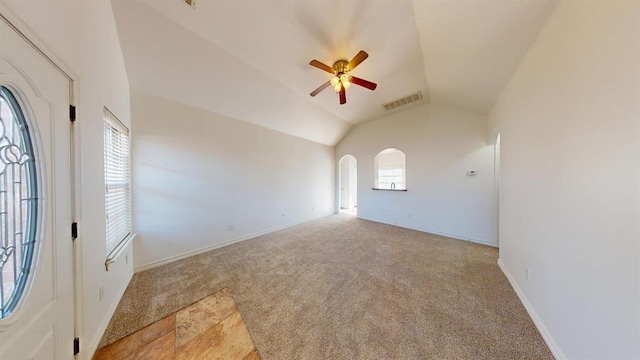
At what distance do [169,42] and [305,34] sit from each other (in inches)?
65.6

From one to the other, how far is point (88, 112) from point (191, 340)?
208 cm

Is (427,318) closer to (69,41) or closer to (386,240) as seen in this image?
(386,240)

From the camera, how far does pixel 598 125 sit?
109cm

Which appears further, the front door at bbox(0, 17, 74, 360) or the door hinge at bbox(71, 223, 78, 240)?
the door hinge at bbox(71, 223, 78, 240)

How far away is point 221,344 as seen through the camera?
1532 millimetres

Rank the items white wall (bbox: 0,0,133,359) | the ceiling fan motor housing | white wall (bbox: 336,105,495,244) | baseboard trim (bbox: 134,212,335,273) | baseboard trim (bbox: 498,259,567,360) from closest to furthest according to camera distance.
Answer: white wall (bbox: 0,0,133,359) < baseboard trim (bbox: 498,259,567,360) < the ceiling fan motor housing < baseboard trim (bbox: 134,212,335,273) < white wall (bbox: 336,105,495,244)

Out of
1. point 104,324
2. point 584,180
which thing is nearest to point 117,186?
point 104,324

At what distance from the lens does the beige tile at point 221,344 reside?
1.44m

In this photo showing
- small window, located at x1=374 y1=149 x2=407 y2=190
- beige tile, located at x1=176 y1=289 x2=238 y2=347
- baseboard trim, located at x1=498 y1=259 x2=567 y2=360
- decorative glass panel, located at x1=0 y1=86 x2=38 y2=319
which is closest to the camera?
decorative glass panel, located at x1=0 y1=86 x2=38 y2=319

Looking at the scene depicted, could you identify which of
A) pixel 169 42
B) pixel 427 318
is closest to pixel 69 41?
pixel 169 42

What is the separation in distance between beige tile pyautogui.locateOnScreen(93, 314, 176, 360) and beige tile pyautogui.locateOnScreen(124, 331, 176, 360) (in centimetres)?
5

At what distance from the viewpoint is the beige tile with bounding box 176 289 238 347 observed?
1650 millimetres

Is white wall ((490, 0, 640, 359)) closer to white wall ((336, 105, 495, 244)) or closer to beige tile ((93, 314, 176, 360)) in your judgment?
white wall ((336, 105, 495, 244))

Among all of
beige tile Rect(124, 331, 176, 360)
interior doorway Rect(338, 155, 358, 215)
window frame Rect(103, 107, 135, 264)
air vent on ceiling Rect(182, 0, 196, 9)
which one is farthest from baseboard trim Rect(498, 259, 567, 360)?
interior doorway Rect(338, 155, 358, 215)
